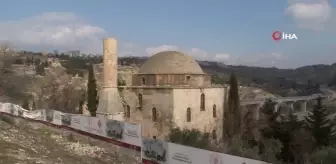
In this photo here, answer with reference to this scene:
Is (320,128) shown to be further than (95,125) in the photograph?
Yes

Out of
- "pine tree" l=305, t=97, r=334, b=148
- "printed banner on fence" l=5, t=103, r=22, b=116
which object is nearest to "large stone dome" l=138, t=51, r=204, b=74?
"printed banner on fence" l=5, t=103, r=22, b=116

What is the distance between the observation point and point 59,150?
43.9 feet

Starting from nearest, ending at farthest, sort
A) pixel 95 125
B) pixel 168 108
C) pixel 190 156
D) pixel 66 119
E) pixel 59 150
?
1. pixel 190 156
2. pixel 59 150
3. pixel 95 125
4. pixel 66 119
5. pixel 168 108

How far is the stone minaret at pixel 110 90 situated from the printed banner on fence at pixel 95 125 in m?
5.63

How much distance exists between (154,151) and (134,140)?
2.21 meters

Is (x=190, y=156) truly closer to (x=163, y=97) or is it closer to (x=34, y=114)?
(x=163, y=97)

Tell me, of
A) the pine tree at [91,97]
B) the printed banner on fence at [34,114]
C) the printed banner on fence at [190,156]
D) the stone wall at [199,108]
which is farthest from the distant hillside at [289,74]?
the printed banner on fence at [190,156]

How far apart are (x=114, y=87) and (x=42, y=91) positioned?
2721 cm

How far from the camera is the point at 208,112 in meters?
24.9

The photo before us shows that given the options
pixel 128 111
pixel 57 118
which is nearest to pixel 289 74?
pixel 128 111

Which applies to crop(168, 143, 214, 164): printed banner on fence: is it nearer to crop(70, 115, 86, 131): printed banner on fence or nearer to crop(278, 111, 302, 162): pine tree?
crop(70, 115, 86, 131): printed banner on fence

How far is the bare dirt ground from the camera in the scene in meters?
10.4

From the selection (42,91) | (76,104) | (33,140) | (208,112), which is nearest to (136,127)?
(33,140)

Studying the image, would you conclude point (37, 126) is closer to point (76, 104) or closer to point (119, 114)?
point (119, 114)
